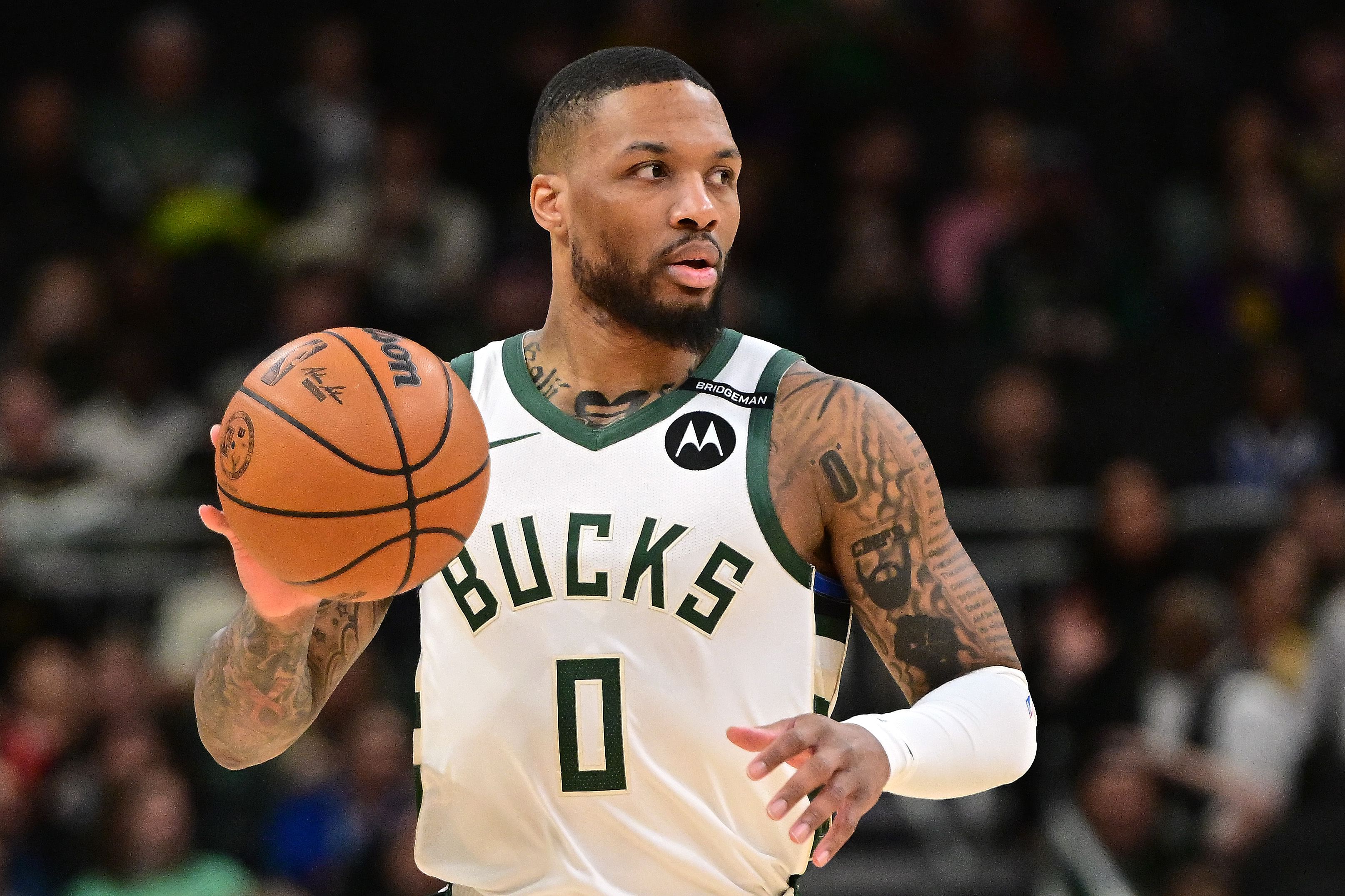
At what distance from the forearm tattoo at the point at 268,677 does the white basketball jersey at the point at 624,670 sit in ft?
0.86

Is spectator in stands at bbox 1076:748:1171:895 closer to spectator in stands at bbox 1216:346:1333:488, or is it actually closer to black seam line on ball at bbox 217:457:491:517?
spectator in stands at bbox 1216:346:1333:488

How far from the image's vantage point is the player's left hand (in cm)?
300

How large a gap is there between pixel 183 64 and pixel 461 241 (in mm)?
2170

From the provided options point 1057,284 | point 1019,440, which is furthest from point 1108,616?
point 1057,284

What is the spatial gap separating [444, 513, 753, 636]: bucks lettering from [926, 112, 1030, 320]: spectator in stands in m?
6.97

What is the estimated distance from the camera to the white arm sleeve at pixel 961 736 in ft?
10.9

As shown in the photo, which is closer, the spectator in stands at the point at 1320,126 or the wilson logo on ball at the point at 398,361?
the wilson logo on ball at the point at 398,361

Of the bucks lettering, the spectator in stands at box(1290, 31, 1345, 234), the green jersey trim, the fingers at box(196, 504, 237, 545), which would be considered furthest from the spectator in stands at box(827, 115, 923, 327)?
the fingers at box(196, 504, 237, 545)

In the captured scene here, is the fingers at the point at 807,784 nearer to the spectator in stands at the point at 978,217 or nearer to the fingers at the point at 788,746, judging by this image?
the fingers at the point at 788,746

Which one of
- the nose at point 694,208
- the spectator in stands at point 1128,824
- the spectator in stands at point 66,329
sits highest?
the spectator in stands at point 66,329

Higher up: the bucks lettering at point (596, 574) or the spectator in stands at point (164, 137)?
the spectator in stands at point (164, 137)

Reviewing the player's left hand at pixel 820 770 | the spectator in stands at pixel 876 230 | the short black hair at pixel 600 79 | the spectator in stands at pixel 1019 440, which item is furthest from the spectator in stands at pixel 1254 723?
the player's left hand at pixel 820 770

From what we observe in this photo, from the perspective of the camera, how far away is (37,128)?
1077 centimetres

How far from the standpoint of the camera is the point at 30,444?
9.04 m
